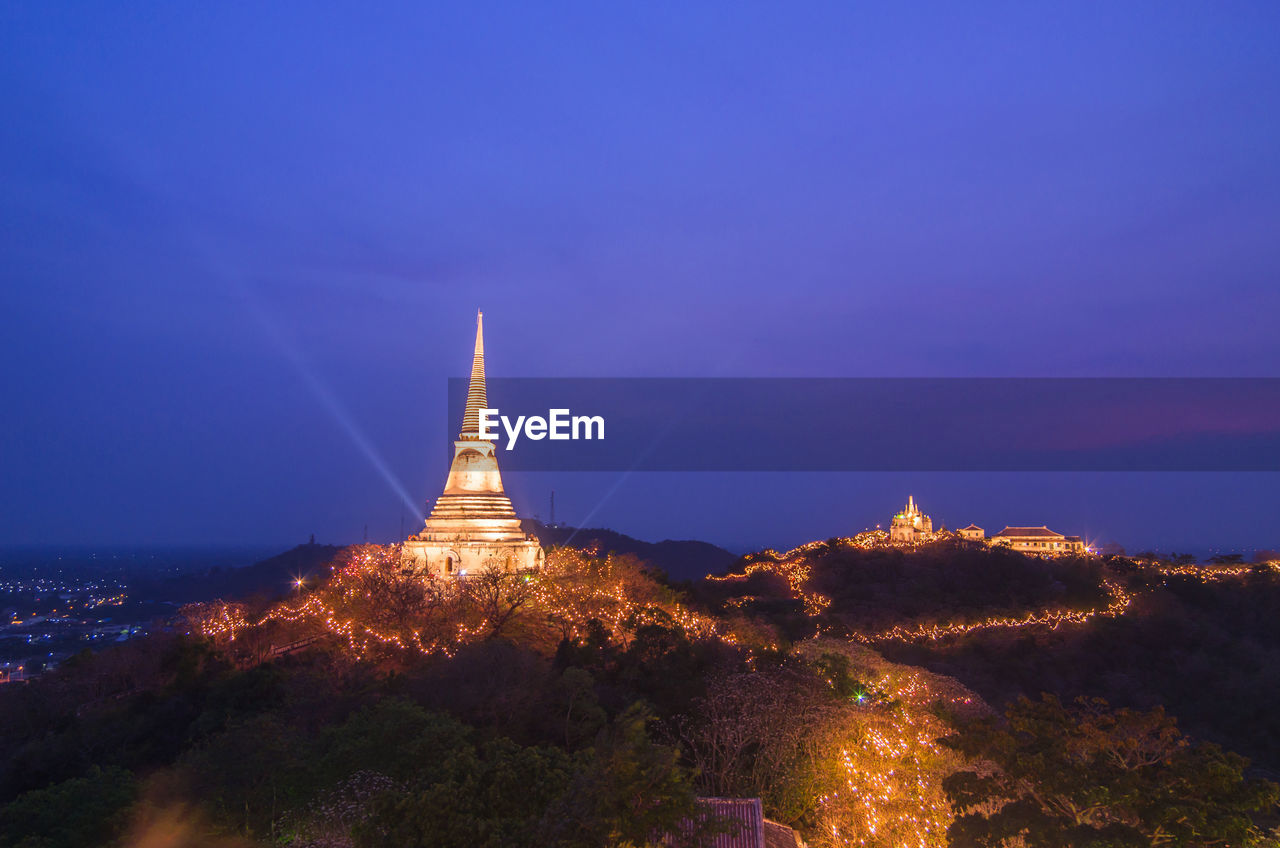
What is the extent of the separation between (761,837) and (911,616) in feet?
93.6

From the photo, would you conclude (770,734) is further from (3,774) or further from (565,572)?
(3,774)

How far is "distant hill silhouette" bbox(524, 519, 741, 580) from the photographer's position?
87.1 metres

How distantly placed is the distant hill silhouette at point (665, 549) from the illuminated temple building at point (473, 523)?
4781cm

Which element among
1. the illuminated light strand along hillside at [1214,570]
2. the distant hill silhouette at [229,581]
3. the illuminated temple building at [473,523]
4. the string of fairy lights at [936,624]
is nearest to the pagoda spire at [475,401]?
the illuminated temple building at [473,523]

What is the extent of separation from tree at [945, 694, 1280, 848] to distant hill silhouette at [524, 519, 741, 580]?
6801 centimetres

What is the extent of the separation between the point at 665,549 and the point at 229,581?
54.7 m

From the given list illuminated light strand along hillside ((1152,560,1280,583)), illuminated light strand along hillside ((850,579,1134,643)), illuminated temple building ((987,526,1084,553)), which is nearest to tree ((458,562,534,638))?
illuminated light strand along hillside ((850,579,1134,643))

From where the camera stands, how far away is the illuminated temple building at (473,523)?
1212 inches

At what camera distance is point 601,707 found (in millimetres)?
19031

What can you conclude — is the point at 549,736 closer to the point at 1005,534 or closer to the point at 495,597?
the point at 495,597

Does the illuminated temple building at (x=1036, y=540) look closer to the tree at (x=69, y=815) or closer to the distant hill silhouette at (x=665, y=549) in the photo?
the distant hill silhouette at (x=665, y=549)

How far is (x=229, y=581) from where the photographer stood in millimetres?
97875

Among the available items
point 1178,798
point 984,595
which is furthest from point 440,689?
point 984,595

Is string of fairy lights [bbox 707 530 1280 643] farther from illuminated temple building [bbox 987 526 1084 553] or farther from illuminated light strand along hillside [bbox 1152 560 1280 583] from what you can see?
illuminated temple building [bbox 987 526 1084 553]
